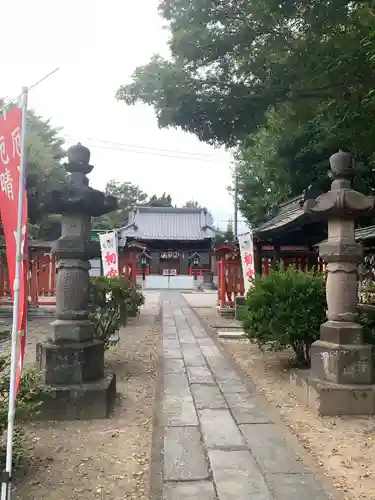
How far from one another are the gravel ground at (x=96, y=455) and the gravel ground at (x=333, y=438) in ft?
4.74

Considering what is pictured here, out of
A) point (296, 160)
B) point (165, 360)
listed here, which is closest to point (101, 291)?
point (165, 360)

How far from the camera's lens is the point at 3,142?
9.50ft

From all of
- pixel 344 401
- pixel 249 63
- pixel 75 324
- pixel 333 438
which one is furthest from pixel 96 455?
pixel 249 63

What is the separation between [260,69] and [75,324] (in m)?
5.21

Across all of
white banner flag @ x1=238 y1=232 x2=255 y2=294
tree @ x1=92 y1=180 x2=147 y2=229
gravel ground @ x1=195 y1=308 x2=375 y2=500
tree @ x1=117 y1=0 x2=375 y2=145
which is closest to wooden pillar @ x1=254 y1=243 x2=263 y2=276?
white banner flag @ x1=238 y1=232 x2=255 y2=294

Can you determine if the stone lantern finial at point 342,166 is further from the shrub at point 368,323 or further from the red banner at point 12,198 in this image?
the red banner at point 12,198

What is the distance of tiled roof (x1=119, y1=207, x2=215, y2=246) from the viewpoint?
4100 cm

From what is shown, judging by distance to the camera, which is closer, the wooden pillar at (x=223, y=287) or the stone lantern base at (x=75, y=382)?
the stone lantern base at (x=75, y=382)

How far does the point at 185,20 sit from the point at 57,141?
25213 millimetres

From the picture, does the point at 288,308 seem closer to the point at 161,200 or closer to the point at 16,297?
the point at 16,297

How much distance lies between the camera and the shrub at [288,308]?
19.9ft

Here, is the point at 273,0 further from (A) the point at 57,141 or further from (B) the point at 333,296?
(A) the point at 57,141

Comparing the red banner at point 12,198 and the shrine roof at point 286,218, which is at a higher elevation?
the shrine roof at point 286,218

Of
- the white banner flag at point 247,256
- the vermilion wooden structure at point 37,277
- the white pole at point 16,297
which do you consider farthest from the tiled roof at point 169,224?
the white pole at point 16,297
